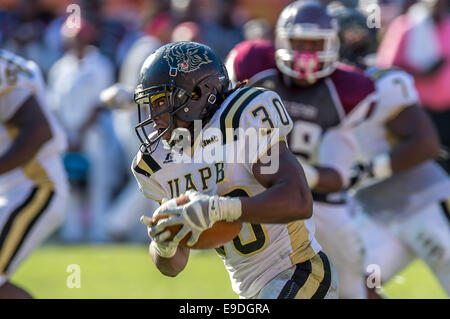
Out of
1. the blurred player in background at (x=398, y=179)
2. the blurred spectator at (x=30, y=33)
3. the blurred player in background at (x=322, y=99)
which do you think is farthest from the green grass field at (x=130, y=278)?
the blurred spectator at (x=30, y=33)

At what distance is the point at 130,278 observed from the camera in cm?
683

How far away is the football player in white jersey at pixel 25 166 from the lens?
4.60 meters

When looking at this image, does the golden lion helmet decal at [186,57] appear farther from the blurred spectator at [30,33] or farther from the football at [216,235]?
the blurred spectator at [30,33]

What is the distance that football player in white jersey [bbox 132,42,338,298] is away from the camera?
10.6 ft

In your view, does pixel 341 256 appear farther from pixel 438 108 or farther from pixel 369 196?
pixel 438 108

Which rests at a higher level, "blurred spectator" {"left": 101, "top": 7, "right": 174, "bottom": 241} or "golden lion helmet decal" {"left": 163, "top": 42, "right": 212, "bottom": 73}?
"golden lion helmet decal" {"left": 163, "top": 42, "right": 212, "bottom": 73}

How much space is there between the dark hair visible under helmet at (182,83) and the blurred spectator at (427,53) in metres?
4.51

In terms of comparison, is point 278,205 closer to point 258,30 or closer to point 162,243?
point 162,243

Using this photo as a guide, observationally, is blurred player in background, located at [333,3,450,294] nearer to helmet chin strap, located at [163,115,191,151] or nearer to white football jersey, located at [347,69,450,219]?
white football jersey, located at [347,69,450,219]

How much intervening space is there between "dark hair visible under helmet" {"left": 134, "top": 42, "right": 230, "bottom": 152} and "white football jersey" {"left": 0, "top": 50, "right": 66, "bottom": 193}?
1583 mm

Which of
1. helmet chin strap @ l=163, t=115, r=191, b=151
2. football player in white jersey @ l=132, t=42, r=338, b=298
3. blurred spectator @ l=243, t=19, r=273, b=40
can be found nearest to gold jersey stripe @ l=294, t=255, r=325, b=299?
football player in white jersey @ l=132, t=42, r=338, b=298

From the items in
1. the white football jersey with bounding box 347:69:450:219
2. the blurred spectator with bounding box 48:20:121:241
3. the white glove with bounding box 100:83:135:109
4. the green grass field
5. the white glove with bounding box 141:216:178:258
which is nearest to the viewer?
the white glove with bounding box 141:216:178:258
